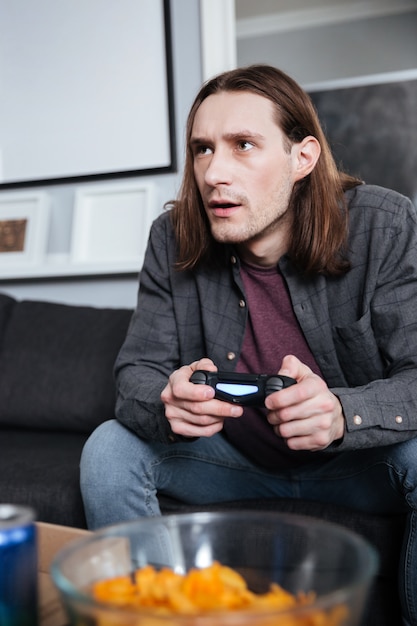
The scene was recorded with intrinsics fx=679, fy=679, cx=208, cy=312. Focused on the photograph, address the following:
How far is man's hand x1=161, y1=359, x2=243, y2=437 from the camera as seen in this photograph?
1.07 meters

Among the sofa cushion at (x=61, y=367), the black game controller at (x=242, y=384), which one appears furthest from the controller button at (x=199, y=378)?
the sofa cushion at (x=61, y=367)

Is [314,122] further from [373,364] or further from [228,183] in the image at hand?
[373,364]

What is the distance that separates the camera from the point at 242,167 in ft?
4.41

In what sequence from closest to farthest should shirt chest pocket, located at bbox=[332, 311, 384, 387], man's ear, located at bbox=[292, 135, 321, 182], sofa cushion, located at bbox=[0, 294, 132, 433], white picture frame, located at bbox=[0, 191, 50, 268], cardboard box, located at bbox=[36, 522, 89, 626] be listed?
cardboard box, located at bbox=[36, 522, 89, 626], shirt chest pocket, located at bbox=[332, 311, 384, 387], man's ear, located at bbox=[292, 135, 321, 182], sofa cushion, located at bbox=[0, 294, 132, 433], white picture frame, located at bbox=[0, 191, 50, 268]

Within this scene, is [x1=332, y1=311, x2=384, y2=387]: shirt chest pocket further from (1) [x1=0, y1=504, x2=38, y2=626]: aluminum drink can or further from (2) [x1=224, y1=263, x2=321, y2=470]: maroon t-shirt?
(1) [x1=0, y1=504, x2=38, y2=626]: aluminum drink can

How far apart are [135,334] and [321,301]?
401 mm

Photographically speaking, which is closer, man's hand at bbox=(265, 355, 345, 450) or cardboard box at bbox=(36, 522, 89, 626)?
cardboard box at bbox=(36, 522, 89, 626)

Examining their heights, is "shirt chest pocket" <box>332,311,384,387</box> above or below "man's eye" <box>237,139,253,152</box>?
below

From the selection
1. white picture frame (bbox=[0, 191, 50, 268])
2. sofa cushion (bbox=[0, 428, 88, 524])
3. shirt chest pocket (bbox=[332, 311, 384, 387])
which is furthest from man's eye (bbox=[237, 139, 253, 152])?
white picture frame (bbox=[0, 191, 50, 268])

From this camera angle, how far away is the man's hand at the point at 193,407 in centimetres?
107

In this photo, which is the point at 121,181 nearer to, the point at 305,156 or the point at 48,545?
the point at 305,156

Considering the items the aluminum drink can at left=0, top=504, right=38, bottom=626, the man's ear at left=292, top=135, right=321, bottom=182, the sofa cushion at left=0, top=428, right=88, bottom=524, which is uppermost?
the man's ear at left=292, top=135, right=321, bottom=182

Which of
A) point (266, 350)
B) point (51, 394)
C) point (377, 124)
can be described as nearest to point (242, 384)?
point (266, 350)

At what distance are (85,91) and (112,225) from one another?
49 centimetres
